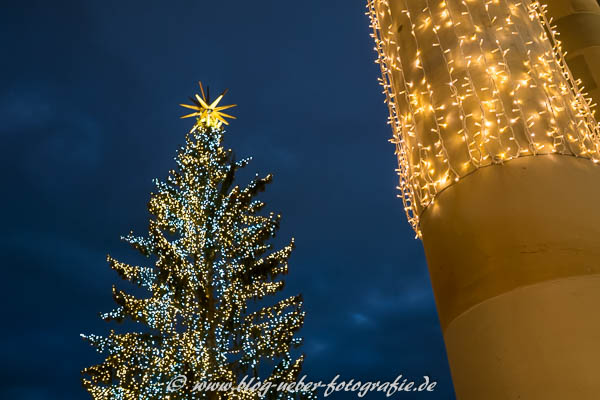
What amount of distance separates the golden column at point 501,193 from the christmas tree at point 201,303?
673cm

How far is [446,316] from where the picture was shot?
193 centimetres

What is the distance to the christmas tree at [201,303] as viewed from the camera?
26.2ft

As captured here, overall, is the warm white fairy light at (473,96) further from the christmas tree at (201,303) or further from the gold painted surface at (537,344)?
the christmas tree at (201,303)

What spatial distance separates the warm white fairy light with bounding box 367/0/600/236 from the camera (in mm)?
2039

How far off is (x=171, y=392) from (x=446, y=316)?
281 inches

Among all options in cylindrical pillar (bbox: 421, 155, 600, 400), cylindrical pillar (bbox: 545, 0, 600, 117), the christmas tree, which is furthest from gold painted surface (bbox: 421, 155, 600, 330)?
the christmas tree

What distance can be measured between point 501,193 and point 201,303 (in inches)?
303

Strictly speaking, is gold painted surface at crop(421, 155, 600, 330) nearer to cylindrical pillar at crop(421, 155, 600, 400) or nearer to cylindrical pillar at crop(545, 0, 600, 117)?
cylindrical pillar at crop(421, 155, 600, 400)

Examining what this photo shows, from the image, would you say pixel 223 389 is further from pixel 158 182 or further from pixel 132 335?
pixel 158 182

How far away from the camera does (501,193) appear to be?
1878mm

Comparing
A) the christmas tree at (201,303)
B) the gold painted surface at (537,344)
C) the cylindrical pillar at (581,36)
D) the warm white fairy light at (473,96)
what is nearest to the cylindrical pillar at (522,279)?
the gold painted surface at (537,344)

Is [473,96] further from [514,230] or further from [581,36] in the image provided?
[581,36]

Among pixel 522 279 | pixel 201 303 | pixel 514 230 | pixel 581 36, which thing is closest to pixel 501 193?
pixel 514 230

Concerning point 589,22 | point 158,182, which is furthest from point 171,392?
point 589,22
